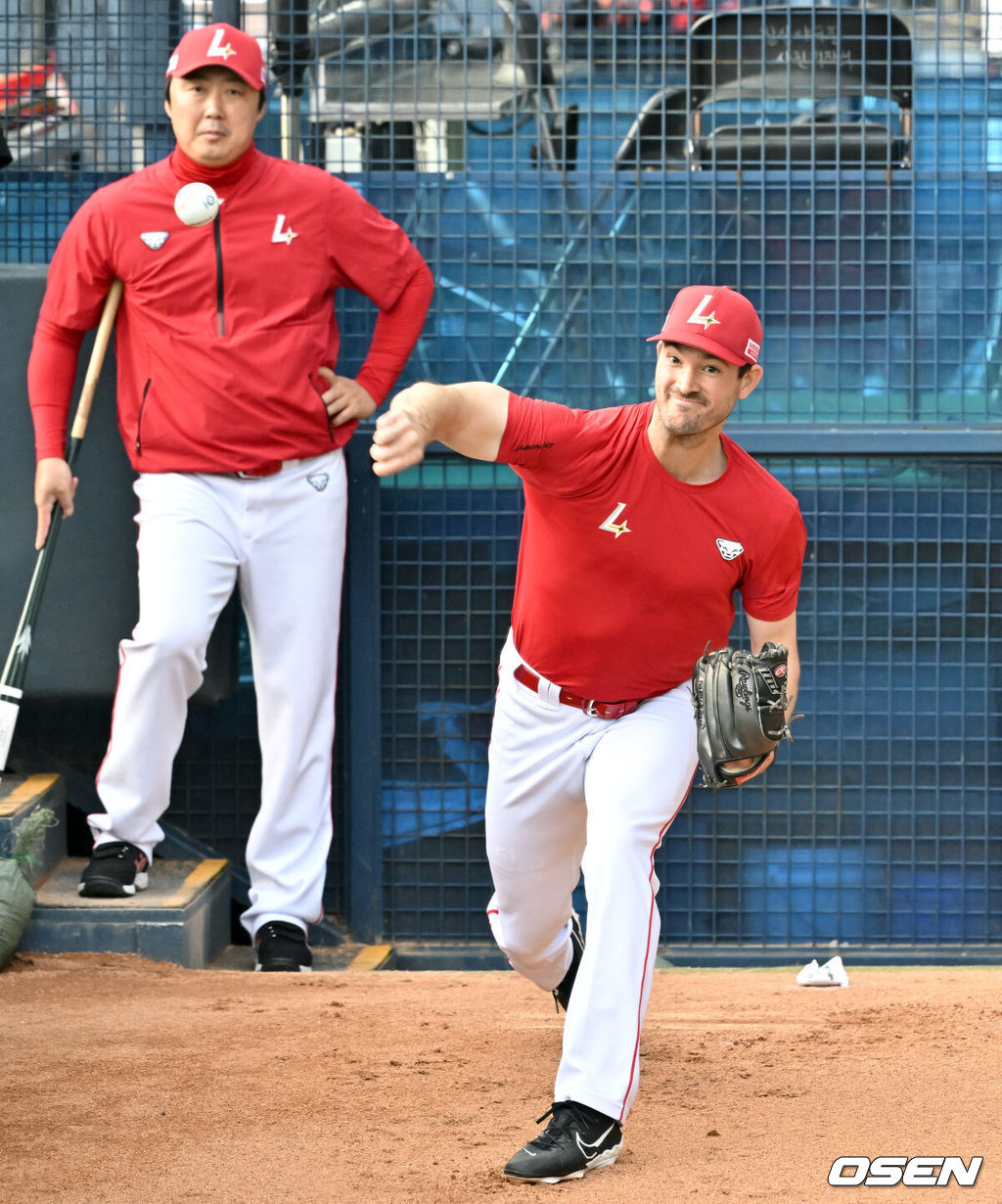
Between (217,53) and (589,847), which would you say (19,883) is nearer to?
(589,847)

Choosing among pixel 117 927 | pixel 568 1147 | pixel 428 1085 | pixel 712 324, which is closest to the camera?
pixel 568 1147

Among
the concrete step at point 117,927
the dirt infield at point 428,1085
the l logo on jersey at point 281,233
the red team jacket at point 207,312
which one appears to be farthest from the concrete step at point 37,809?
the l logo on jersey at point 281,233

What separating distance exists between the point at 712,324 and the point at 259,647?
7.97 feet

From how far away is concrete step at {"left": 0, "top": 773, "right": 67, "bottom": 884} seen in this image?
5.64 metres

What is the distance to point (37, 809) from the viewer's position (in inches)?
230

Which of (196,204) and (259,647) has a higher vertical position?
(196,204)

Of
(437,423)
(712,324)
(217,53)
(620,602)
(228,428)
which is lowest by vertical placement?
(620,602)

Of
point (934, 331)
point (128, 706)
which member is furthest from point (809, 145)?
point (128, 706)

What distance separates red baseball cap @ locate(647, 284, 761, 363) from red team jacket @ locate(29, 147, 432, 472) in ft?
6.57

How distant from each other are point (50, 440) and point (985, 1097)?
145 inches

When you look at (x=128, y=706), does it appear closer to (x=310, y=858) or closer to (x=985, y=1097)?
(x=310, y=858)

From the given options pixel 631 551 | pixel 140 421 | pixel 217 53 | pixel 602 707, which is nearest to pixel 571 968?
pixel 602 707
